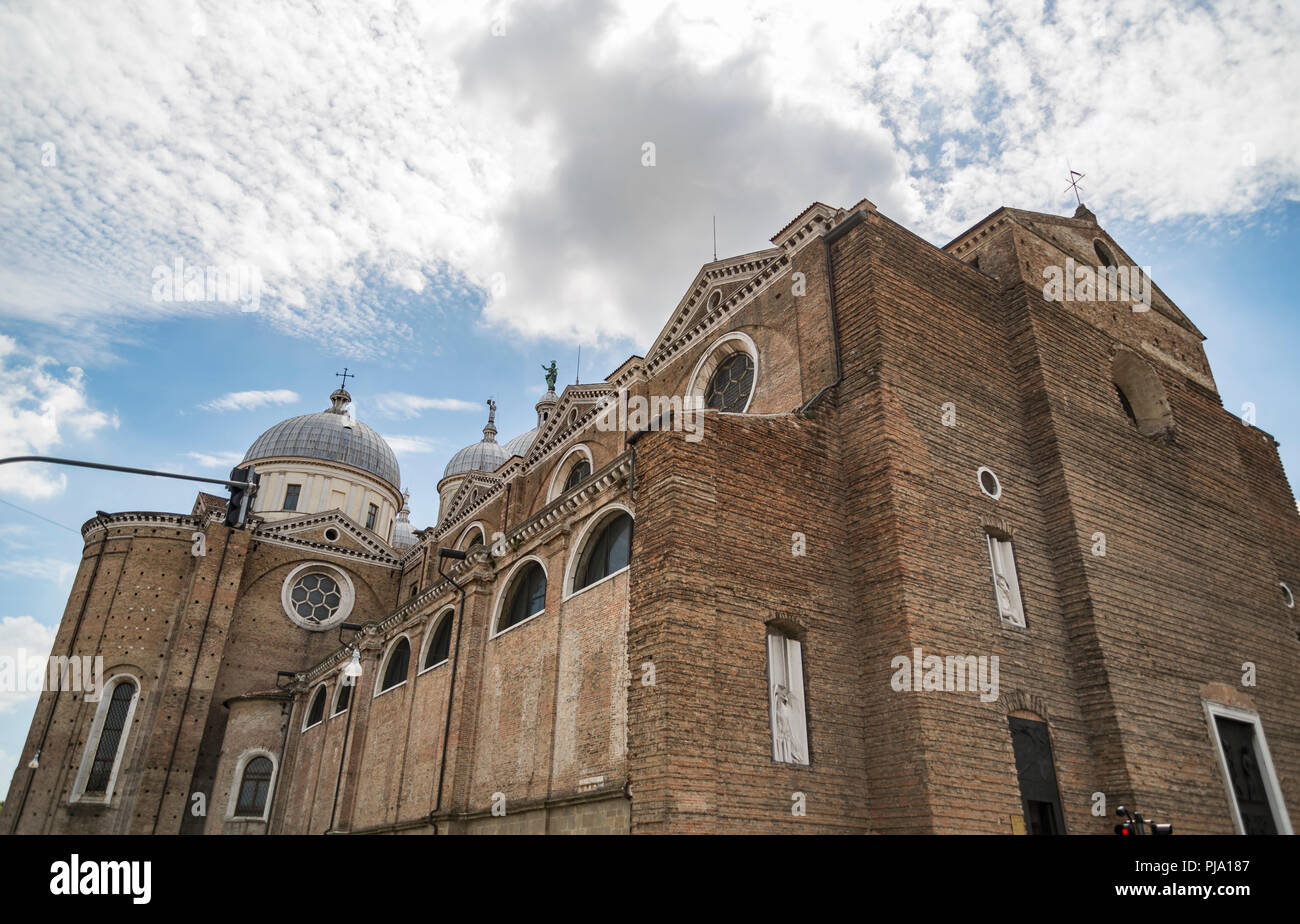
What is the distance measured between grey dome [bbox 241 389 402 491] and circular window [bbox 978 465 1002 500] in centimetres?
3011

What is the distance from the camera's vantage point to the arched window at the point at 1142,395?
17156mm

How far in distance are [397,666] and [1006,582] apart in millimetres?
14077

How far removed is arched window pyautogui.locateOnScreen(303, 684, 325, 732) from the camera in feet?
80.4

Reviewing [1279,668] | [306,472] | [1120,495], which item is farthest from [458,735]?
[306,472]

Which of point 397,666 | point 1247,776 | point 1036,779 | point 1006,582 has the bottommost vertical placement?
point 1036,779

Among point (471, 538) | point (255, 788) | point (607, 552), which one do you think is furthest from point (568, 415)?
point (255, 788)

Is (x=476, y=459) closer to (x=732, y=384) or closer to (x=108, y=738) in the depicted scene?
(x=108, y=738)

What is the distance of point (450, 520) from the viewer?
27.8 meters

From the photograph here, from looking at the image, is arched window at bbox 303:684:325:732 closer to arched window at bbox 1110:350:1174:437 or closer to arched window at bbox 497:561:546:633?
arched window at bbox 497:561:546:633

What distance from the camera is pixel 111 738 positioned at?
25406 millimetres

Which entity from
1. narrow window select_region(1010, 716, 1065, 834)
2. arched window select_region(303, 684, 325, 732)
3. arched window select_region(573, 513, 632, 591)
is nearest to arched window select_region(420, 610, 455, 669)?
arched window select_region(573, 513, 632, 591)

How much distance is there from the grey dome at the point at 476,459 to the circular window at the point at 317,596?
13.9 meters
